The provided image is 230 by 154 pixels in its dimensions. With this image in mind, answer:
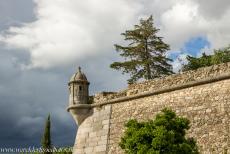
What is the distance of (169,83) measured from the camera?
805 inches

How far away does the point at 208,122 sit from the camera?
60.5 ft

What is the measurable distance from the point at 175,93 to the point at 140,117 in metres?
2.12

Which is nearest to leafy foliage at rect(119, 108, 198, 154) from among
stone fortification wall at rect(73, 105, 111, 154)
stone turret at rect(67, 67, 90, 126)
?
stone fortification wall at rect(73, 105, 111, 154)

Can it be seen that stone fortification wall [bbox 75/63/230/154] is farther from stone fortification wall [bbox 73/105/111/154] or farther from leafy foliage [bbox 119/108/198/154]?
leafy foliage [bbox 119/108/198/154]

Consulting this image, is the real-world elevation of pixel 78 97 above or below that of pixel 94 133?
above

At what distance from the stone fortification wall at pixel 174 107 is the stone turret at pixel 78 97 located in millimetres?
323

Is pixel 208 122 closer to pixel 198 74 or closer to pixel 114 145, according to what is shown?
pixel 198 74

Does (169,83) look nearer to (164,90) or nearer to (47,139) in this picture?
(164,90)

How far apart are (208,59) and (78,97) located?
13.3 meters

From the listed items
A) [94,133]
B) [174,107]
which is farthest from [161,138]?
[94,133]

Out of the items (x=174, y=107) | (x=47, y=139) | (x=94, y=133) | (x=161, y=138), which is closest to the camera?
(x=161, y=138)

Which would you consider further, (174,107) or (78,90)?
(78,90)

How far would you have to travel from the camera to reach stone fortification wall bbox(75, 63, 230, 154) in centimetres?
1817

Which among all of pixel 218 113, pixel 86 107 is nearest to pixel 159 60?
pixel 86 107
